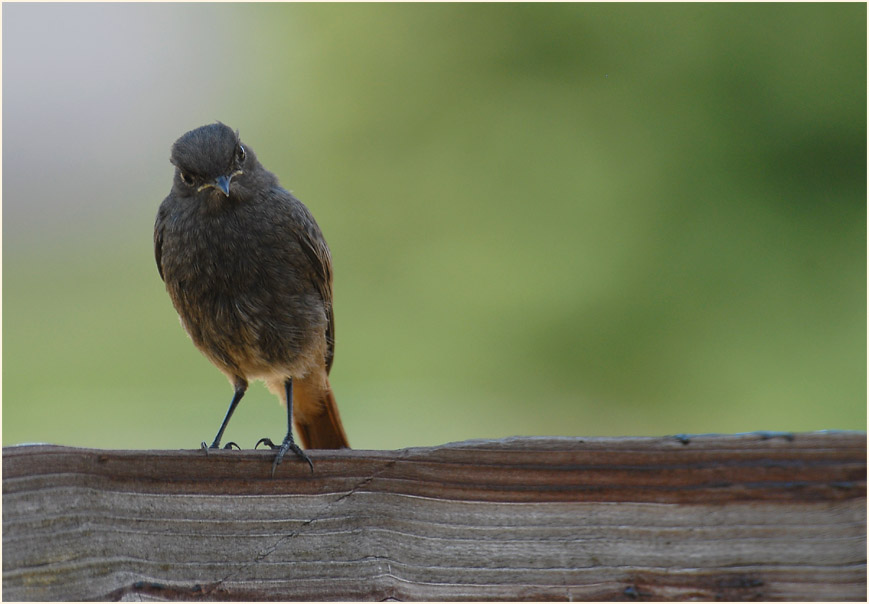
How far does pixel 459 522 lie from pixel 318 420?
1.43 meters

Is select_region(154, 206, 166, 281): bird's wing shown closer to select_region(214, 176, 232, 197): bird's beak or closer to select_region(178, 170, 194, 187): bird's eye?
select_region(178, 170, 194, 187): bird's eye

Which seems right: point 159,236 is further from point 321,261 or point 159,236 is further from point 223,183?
point 321,261

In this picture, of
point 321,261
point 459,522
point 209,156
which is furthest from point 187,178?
point 459,522

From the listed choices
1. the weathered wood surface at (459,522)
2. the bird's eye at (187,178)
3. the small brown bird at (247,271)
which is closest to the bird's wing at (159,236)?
the small brown bird at (247,271)

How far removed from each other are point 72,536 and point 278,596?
0.47m

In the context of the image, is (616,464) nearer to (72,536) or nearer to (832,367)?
(72,536)

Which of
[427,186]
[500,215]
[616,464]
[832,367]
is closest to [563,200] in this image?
[500,215]

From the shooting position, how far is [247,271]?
3.33 metres

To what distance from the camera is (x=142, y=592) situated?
6.97ft

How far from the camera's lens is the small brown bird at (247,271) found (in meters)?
3.31

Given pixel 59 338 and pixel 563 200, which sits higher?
pixel 563 200

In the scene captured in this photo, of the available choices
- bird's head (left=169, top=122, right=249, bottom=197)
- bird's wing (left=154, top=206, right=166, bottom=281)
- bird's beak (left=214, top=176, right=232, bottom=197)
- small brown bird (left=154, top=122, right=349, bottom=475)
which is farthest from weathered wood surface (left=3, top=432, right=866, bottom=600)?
bird's wing (left=154, top=206, right=166, bottom=281)

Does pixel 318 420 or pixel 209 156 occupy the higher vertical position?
pixel 209 156

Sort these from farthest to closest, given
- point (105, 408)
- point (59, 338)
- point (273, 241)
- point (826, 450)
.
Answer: point (59, 338), point (105, 408), point (273, 241), point (826, 450)
